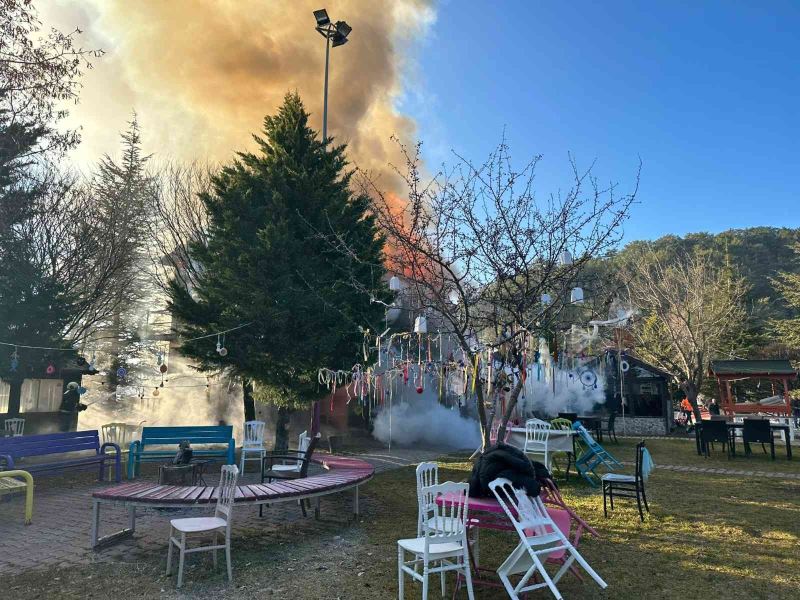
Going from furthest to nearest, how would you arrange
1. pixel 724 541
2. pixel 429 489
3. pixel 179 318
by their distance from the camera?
pixel 179 318
pixel 724 541
pixel 429 489

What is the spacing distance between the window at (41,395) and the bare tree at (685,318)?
2471 centimetres

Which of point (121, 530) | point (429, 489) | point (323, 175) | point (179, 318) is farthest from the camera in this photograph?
point (323, 175)

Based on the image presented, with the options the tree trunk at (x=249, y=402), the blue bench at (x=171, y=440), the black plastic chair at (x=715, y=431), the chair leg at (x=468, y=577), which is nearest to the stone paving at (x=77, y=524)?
the blue bench at (x=171, y=440)

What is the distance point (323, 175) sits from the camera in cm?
1485

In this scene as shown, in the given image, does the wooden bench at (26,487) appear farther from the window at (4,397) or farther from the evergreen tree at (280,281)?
the window at (4,397)

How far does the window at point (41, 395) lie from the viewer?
58.2 feet

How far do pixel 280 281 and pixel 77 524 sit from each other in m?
7.63

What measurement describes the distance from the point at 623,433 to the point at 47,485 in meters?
22.3

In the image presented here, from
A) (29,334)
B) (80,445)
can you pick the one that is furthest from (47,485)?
(29,334)

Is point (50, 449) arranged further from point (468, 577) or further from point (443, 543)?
point (468, 577)

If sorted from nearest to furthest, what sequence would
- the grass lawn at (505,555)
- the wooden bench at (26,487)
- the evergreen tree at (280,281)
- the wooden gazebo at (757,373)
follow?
the grass lawn at (505,555), the wooden bench at (26,487), the evergreen tree at (280,281), the wooden gazebo at (757,373)

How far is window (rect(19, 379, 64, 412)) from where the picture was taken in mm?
17750

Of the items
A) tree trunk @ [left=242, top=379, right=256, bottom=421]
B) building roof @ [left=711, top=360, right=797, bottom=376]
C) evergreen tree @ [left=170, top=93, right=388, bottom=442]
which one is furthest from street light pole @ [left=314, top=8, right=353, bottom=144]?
building roof @ [left=711, top=360, right=797, bottom=376]

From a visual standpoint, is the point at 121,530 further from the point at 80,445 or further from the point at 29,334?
the point at 29,334
